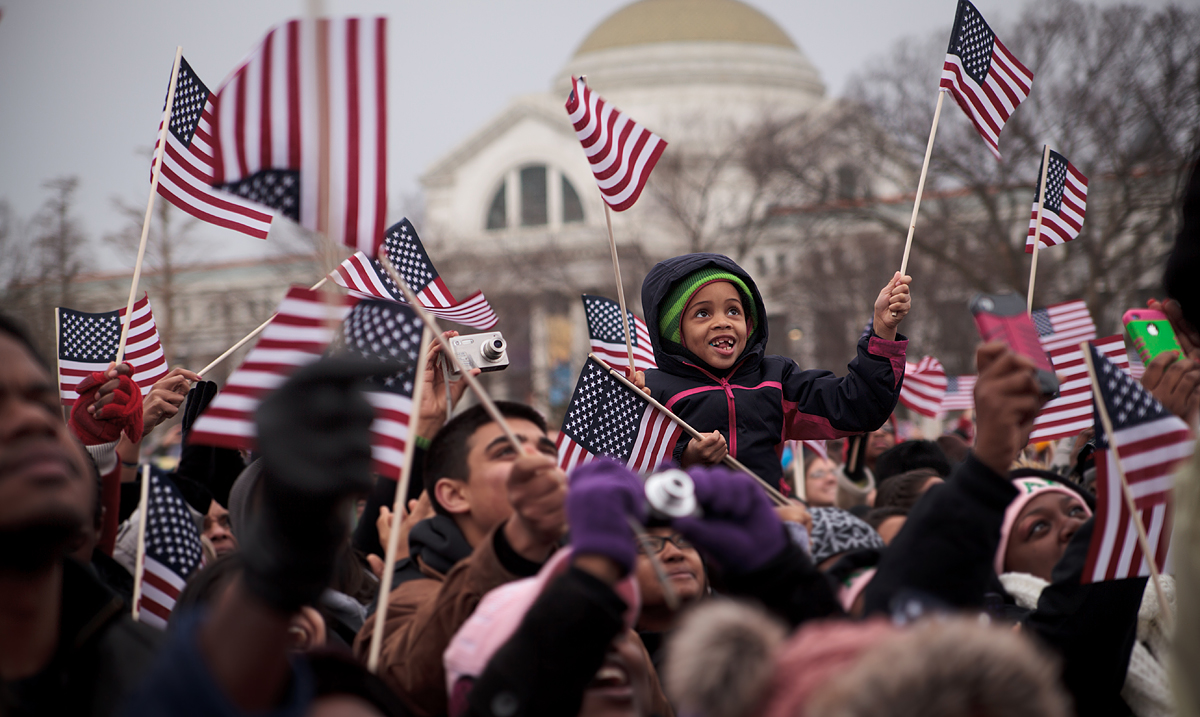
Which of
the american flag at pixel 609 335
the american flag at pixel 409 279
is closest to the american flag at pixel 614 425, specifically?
the american flag at pixel 409 279

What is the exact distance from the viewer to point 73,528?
203 centimetres

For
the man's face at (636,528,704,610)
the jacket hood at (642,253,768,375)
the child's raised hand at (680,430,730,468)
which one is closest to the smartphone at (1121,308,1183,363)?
the jacket hood at (642,253,768,375)

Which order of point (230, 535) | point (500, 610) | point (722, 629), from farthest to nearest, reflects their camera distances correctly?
point (230, 535) → point (500, 610) → point (722, 629)

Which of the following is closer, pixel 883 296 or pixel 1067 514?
pixel 1067 514

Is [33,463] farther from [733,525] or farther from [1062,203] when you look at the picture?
[1062,203]

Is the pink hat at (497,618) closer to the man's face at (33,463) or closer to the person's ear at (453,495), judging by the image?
the man's face at (33,463)

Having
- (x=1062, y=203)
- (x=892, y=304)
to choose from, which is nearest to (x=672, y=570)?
(x=892, y=304)

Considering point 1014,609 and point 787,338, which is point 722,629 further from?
point 787,338

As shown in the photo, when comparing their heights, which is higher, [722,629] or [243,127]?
[243,127]

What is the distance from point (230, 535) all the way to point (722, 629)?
11.2 ft

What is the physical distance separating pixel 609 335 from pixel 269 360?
8.85ft

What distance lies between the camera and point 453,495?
3416mm

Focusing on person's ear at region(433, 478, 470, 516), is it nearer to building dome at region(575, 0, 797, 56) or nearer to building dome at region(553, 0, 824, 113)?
building dome at region(553, 0, 824, 113)

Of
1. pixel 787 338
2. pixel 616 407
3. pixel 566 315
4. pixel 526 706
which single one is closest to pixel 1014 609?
pixel 616 407
